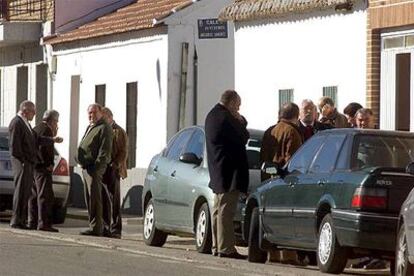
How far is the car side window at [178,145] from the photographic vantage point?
21469mm

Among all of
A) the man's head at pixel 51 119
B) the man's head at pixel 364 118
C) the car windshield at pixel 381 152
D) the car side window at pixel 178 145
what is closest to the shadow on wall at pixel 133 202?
the man's head at pixel 51 119

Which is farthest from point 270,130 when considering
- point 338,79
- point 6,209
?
point 6,209

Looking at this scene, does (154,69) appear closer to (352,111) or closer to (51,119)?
(51,119)

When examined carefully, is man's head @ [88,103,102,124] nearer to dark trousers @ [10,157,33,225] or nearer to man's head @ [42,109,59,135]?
man's head @ [42,109,59,135]

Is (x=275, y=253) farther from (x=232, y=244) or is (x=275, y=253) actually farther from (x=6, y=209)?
(x=6, y=209)

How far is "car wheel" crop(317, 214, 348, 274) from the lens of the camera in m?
16.5

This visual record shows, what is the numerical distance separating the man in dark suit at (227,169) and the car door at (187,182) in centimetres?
93

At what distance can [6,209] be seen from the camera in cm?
2727

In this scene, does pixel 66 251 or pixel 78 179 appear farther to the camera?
pixel 78 179

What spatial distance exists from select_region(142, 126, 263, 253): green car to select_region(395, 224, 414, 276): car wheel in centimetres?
415

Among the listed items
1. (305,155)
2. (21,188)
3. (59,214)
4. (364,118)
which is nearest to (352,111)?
(364,118)

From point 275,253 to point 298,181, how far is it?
1651 mm

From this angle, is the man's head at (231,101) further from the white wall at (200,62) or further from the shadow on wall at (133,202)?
the shadow on wall at (133,202)

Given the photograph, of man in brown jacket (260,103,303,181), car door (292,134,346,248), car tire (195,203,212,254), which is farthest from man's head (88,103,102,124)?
car door (292,134,346,248)
